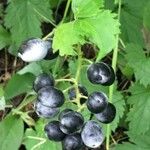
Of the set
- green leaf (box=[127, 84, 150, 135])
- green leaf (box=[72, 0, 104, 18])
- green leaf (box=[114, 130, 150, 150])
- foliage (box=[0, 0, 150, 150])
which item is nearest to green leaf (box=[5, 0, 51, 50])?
foliage (box=[0, 0, 150, 150])

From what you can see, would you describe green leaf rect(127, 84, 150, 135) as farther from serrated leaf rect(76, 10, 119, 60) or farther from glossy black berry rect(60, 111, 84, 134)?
glossy black berry rect(60, 111, 84, 134)

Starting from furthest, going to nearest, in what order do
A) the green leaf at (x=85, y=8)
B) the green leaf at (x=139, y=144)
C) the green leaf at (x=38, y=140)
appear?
the green leaf at (x=139, y=144) → the green leaf at (x=38, y=140) → the green leaf at (x=85, y=8)

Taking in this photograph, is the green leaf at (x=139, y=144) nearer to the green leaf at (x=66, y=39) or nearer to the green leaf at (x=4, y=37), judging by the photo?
the green leaf at (x=4, y=37)

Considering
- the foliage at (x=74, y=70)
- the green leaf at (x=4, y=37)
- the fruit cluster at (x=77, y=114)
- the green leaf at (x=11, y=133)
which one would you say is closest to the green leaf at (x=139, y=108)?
the foliage at (x=74, y=70)

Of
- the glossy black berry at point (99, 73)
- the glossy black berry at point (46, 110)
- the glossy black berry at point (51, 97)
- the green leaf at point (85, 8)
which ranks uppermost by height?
the green leaf at point (85, 8)

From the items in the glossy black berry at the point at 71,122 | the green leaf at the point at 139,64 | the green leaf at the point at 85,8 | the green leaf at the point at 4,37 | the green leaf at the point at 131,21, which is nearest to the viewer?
the glossy black berry at the point at 71,122

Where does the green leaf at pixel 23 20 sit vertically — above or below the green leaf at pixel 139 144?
above

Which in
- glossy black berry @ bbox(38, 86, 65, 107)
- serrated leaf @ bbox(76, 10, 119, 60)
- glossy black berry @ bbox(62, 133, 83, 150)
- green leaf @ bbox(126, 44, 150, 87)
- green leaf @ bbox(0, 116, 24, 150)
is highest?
serrated leaf @ bbox(76, 10, 119, 60)
